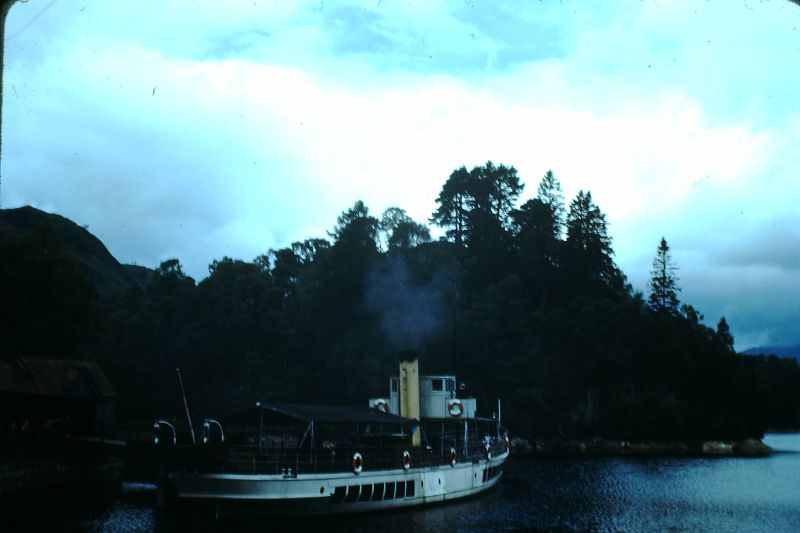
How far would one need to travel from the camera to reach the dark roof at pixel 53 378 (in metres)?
50.9

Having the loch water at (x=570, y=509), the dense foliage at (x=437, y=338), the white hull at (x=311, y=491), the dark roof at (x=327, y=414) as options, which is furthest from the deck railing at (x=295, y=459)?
the dense foliage at (x=437, y=338)

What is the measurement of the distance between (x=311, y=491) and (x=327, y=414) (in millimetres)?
4984

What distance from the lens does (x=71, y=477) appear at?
50312mm

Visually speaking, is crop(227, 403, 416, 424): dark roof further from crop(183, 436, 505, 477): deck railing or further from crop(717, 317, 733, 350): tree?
crop(717, 317, 733, 350): tree

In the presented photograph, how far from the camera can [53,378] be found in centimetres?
5400

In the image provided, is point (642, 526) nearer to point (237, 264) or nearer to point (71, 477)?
point (71, 477)

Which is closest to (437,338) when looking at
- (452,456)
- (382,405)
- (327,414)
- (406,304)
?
(406,304)

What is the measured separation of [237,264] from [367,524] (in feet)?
259

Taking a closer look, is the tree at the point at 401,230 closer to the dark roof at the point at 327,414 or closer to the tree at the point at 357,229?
the tree at the point at 357,229

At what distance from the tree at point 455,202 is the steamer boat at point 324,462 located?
94.8 meters

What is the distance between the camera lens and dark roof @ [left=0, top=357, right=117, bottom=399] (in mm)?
50875

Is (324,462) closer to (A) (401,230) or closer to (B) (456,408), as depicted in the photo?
(B) (456,408)

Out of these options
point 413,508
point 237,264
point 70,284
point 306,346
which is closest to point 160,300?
point 237,264

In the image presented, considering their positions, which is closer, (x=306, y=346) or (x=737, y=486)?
(x=737, y=486)
